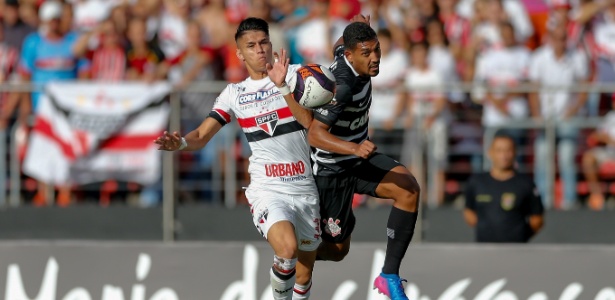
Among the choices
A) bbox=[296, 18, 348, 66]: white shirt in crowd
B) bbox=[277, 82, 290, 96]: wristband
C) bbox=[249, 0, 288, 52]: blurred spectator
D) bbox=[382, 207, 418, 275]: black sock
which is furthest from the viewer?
bbox=[296, 18, 348, 66]: white shirt in crowd

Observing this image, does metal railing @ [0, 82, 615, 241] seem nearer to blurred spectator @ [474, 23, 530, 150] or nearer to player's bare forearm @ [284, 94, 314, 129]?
blurred spectator @ [474, 23, 530, 150]

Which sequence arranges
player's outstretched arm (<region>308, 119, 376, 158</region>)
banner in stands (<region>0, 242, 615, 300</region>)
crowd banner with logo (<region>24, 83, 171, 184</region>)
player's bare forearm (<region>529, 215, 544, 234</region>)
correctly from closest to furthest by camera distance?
player's outstretched arm (<region>308, 119, 376, 158</region>) < banner in stands (<region>0, 242, 615, 300</region>) < player's bare forearm (<region>529, 215, 544, 234</region>) < crowd banner with logo (<region>24, 83, 171, 184</region>)

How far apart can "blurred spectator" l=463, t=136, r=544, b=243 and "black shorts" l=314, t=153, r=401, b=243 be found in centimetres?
206

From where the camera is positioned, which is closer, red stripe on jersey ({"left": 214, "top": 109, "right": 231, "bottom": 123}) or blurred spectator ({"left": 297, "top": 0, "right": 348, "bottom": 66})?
red stripe on jersey ({"left": 214, "top": 109, "right": 231, "bottom": 123})

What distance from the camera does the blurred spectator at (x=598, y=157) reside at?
14023 millimetres

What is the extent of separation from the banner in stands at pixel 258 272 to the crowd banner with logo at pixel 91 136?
6.48 ft

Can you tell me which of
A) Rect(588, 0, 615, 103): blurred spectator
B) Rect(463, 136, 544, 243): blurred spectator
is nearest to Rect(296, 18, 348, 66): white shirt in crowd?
Rect(588, 0, 615, 103): blurred spectator

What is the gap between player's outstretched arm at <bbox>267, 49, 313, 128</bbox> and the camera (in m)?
9.68

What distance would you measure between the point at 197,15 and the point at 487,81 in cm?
366

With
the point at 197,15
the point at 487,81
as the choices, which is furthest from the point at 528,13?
the point at 197,15

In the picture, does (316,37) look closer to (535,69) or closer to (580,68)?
(535,69)

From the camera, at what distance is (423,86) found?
1415cm

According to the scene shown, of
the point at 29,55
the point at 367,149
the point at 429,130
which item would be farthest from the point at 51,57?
the point at 367,149

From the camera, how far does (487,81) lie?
49.7 ft
